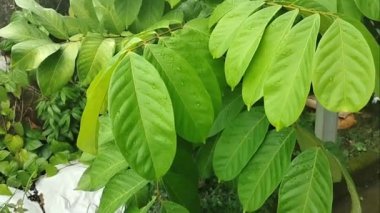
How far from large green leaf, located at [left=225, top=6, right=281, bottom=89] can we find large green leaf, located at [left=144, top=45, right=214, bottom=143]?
46mm

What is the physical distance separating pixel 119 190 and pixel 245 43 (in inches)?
13.8

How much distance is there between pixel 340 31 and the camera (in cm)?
54

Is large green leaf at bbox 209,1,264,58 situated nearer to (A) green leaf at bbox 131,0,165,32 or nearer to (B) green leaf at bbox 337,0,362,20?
(B) green leaf at bbox 337,0,362,20

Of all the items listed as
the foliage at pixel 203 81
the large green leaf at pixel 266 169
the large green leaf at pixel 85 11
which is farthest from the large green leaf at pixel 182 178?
the large green leaf at pixel 85 11

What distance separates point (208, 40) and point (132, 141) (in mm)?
232

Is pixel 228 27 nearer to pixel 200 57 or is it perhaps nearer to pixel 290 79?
pixel 200 57

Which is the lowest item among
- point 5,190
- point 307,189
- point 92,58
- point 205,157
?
point 5,190

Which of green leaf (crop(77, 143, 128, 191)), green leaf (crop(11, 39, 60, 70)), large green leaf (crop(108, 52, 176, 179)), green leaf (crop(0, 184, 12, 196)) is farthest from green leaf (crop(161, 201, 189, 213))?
green leaf (crop(0, 184, 12, 196))

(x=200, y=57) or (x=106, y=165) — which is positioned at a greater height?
(x=200, y=57)

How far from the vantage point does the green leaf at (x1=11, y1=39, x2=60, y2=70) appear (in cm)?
81

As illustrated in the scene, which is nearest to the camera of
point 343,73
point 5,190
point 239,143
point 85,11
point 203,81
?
point 343,73

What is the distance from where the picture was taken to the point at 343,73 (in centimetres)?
51

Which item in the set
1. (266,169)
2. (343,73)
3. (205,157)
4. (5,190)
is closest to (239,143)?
(266,169)

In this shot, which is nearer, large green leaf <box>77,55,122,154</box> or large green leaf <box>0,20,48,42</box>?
large green leaf <box>77,55,122,154</box>
